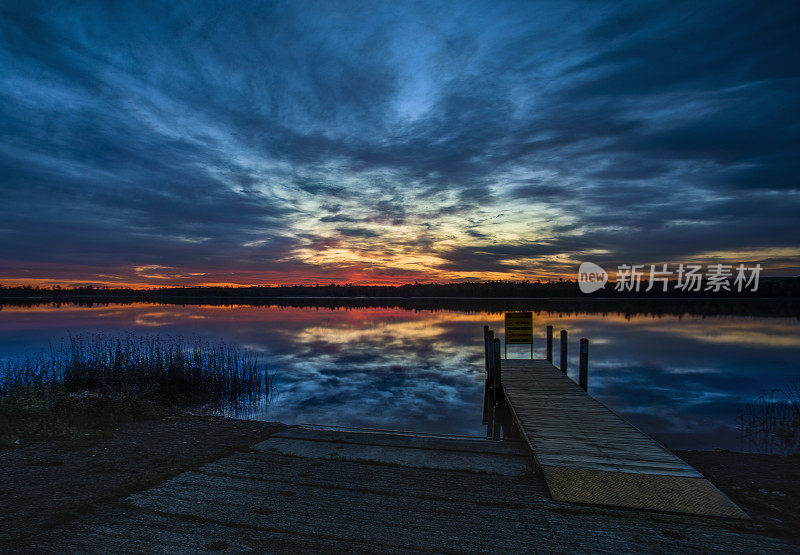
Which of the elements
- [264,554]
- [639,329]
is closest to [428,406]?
[264,554]

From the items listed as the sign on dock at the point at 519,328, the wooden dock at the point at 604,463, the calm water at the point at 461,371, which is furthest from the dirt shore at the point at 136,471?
the sign on dock at the point at 519,328

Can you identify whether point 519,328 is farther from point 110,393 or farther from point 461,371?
point 110,393

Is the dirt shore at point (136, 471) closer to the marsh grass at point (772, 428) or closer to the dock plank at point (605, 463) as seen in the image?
the dock plank at point (605, 463)

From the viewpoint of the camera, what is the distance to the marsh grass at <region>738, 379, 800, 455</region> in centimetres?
983

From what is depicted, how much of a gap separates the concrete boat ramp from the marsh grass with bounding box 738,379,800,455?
7.29 meters

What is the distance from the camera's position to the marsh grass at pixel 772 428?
983 cm

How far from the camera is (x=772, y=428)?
1117 centimetres

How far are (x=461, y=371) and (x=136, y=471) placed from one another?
1540 cm

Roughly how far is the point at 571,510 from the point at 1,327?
163ft

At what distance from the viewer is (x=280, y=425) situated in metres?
9.79

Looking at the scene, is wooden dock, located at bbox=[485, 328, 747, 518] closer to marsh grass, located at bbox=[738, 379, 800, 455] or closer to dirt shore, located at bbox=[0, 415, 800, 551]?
dirt shore, located at bbox=[0, 415, 800, 551]

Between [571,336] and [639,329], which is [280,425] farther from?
[639,329]

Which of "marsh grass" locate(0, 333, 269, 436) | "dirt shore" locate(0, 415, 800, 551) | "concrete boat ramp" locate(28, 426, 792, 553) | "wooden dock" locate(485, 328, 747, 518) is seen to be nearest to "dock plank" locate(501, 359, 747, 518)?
"wooden dock" locate(485, 328, 747, 518)

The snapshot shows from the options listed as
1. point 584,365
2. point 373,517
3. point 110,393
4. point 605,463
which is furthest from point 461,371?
point 373,517
